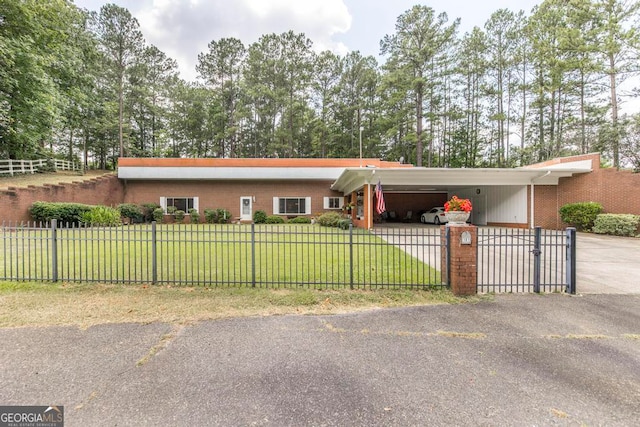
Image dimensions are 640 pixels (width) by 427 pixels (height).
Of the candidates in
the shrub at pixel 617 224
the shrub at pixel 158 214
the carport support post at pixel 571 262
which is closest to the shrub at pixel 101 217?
the shrub at pixel 158 214

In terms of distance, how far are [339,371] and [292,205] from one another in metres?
18.6

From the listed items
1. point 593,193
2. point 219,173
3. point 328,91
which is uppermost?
point 328,91

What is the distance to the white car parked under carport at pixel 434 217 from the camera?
66.7ft

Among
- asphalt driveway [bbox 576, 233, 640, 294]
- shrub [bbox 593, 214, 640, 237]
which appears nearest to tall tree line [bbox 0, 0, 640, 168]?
shrub [bbox 593, 214, 640, 237]

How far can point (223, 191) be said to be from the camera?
21.1 metres

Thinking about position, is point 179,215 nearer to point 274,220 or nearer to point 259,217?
point 259,217

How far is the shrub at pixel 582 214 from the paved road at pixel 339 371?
13.4 metres

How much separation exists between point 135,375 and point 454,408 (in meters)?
2.93

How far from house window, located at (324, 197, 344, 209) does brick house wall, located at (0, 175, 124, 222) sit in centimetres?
1500

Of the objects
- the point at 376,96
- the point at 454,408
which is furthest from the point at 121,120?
the point at 454,408

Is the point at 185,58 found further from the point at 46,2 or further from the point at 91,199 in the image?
the point at 91,199

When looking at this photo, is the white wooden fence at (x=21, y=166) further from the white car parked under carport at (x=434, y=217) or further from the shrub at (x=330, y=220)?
the white car parked under carport at (x=434, y=217)

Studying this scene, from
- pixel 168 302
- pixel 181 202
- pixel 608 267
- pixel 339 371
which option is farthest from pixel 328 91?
A: pixel 339 371

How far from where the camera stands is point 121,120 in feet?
98.5
